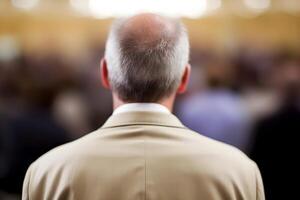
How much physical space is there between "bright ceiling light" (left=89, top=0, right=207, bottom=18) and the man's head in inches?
155

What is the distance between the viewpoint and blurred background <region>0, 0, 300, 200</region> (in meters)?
3.45

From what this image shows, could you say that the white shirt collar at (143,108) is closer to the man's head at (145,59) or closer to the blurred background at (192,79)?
the man's head at (145,59)

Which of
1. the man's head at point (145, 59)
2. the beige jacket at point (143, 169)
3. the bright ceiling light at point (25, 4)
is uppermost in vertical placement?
the man's head at point (145, 59)

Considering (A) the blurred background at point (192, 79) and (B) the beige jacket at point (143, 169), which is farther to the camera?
(A) the blurred background at point (192, 79)

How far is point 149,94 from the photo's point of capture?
151 cm

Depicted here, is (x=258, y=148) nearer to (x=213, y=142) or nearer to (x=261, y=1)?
(x=213, y=142)

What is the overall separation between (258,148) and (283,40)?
268cm

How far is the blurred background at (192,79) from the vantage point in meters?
3.45

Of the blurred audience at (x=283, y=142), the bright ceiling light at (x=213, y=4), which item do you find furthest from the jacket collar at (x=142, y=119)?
the bright ceiling light at (x=213, y=4)

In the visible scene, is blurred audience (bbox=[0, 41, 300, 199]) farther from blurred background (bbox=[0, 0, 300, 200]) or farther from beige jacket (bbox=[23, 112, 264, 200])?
beige jacket (bbox=[23, 112, 264, 200])

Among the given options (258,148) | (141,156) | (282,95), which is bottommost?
(258,148)

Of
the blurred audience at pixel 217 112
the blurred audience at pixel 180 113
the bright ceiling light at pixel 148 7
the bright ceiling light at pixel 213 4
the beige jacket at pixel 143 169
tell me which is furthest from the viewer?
the bright ceiling light at pixel 213 4

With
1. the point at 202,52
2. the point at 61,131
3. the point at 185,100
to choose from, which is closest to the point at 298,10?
the point at 202,52

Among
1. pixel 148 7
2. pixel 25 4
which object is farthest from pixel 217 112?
pixel 25 4
